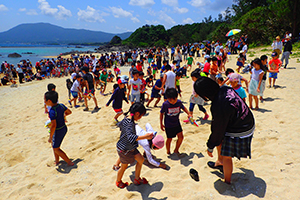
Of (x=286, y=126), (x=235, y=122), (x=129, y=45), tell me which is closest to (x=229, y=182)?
(x=235, y=122)

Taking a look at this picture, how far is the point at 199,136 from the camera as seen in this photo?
15.7 feet

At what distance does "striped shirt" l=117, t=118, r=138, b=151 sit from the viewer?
9.16ft

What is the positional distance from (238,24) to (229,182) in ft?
92.7

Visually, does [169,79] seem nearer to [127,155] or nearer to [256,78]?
[256,78]

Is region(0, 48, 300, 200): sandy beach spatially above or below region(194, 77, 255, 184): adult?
below

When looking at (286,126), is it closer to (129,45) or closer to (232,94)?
(232,94)

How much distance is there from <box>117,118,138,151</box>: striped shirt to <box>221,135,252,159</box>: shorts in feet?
4.55

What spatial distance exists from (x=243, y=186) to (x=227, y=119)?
1348 millimetres

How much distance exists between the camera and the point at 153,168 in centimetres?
371

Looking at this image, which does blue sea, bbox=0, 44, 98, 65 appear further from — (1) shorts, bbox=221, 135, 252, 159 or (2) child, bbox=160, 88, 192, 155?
(1) shorts, bbox=221, 135, 252, 159

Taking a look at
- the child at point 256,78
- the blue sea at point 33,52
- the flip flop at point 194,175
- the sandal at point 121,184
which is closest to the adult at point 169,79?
the child at point 256,78

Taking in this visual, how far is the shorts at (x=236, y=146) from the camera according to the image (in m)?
2.62

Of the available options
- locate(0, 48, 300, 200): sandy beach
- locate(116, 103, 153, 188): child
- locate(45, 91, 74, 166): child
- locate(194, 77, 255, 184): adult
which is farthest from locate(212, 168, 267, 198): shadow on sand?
locate(45, 91, 74, 166): child

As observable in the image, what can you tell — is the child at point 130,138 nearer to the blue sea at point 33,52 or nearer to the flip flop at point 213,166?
the flip flop at point 213,166
